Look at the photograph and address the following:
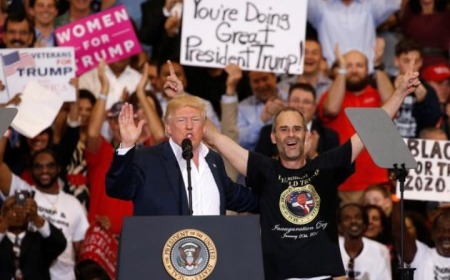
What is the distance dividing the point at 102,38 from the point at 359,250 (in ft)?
9.26

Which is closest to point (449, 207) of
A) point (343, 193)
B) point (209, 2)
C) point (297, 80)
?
point (343, 193)

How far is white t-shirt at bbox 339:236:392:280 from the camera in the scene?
9742mm

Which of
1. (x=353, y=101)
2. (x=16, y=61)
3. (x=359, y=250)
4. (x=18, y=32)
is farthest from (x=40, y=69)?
(x=359, y=250)

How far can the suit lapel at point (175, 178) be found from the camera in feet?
23.7

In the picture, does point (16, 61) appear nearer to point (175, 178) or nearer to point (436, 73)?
point (436, 73)

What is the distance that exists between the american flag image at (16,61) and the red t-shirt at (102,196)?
84cm

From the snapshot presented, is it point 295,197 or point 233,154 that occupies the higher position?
point 233,154

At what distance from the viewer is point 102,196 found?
1045 cm

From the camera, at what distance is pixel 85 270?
9664mm

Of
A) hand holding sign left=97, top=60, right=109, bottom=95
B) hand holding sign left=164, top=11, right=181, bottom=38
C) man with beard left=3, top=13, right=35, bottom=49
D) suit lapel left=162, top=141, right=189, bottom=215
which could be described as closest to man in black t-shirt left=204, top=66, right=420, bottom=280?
suit lapel left=162, top=141, right=189, bottom=215

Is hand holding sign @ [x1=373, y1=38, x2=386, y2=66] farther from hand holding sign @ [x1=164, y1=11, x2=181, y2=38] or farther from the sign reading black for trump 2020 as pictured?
hand holding sign @ [x1=164, y1=11, x2=181, y2=38]

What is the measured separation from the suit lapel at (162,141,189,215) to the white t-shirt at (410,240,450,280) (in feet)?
9.19

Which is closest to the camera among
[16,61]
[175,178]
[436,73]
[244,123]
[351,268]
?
[175,178]

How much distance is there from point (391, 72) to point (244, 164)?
4383mm
